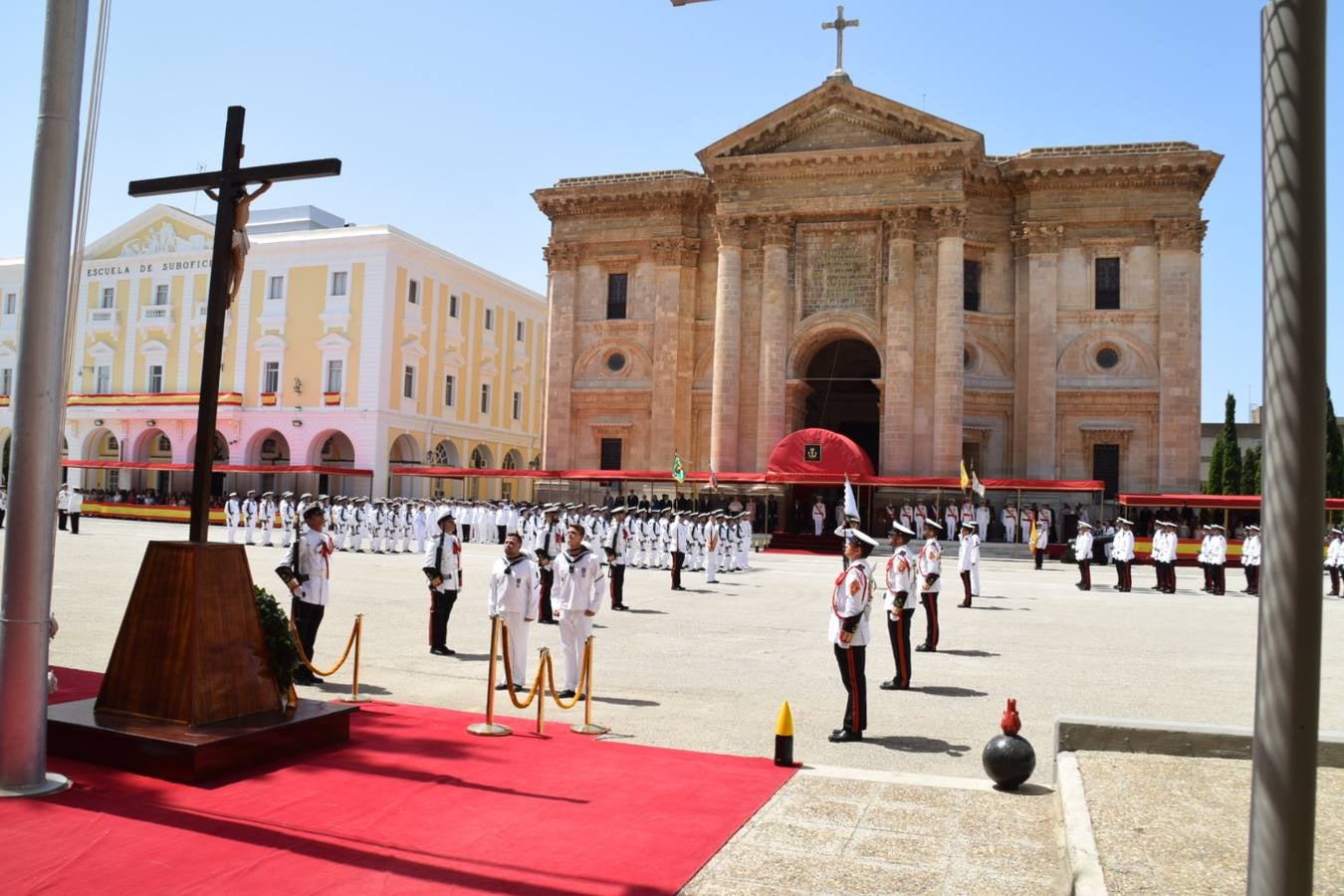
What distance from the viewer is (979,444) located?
4147cm

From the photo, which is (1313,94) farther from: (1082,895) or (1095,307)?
(1095,307)

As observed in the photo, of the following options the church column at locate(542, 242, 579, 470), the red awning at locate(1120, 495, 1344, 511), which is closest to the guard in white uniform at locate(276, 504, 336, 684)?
the red awning at locate(1120, 495, 1344, 511)

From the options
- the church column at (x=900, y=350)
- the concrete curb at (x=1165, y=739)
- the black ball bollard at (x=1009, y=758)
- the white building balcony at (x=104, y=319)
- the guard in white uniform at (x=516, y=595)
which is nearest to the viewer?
the black ball bollard at (x=1009, y=758)

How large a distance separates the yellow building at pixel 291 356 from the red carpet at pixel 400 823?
43535 mm

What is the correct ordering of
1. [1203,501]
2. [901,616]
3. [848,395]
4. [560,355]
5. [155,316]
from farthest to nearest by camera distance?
[155,316] < [560,355] < [848,395] < [1203,501] < [901,616]

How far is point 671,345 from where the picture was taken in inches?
1721

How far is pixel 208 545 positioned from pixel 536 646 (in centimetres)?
719

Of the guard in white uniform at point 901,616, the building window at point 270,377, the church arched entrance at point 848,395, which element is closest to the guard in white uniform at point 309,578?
the guard in white uniform at point 901,616

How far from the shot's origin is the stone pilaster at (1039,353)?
3969cm

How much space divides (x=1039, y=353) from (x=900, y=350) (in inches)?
226

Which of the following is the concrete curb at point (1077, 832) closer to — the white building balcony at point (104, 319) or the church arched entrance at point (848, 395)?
the church arched entrance at point (848, 395)

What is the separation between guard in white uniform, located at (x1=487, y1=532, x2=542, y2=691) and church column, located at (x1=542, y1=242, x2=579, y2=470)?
3361cm

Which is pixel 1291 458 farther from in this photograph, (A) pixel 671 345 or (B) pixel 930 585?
(A) pixel 671 345

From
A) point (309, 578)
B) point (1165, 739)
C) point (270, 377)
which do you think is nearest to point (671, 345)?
point (270, 377)
